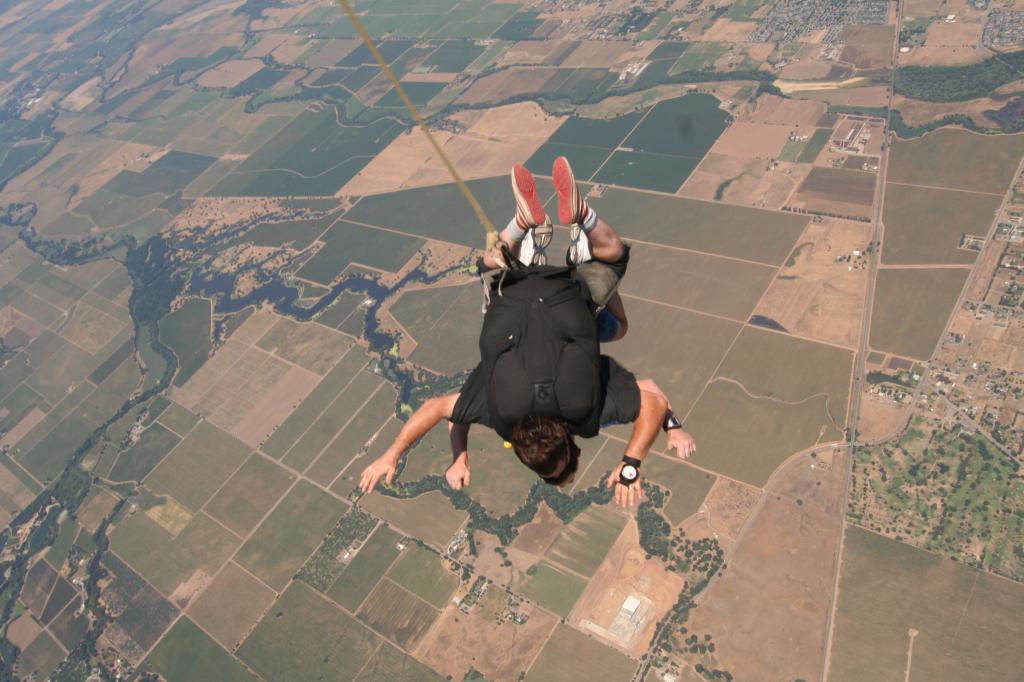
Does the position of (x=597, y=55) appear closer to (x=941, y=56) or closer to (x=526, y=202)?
(x=941, y=56)

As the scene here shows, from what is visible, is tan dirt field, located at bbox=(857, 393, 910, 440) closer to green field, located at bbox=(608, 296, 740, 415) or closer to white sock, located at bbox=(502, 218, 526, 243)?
green field, located at bbox=(608, 296, 740, 415)

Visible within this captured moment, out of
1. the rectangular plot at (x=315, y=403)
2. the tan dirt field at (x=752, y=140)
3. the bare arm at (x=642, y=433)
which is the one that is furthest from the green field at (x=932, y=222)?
the bare arm at (x=642, y=433)

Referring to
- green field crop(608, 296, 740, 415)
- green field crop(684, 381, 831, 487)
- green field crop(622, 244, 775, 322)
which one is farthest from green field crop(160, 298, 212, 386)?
green field crop(684, 381, 831, 487)

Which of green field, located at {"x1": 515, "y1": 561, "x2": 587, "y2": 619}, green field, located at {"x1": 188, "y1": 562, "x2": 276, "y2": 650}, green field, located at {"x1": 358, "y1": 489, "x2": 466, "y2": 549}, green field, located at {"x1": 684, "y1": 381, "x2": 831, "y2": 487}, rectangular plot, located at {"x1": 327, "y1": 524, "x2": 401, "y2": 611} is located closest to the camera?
green field, located at {"x1": 515, "y1": 561, "x2": 587, "y2": 619}

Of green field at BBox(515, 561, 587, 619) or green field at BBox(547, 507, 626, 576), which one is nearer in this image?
green field at BBox(515, 561, 587, 619)

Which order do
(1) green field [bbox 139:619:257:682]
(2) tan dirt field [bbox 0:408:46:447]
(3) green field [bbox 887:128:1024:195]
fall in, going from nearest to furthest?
1. (1) green field [bbox 139:619:257:682]
2. (3) green field [bbox 887:128:1024:195]
3. (2) tan dirt field [bbox 0:408:46:447]

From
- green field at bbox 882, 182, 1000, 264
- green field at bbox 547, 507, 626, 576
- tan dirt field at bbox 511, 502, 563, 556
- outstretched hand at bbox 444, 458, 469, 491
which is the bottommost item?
green field at bbox 547, 507, 626, 576

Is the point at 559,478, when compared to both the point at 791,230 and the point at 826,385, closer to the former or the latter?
the point at 826,385

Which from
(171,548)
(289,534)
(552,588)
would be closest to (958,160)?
(552,588)
